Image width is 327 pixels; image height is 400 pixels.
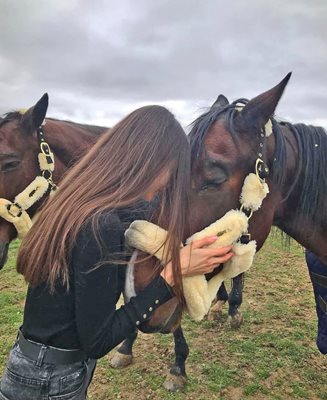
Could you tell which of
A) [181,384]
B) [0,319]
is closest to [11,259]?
[0,319]

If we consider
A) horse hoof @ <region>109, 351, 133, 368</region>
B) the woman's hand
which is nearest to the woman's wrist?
the woman's hand

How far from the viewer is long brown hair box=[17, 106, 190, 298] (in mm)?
1756

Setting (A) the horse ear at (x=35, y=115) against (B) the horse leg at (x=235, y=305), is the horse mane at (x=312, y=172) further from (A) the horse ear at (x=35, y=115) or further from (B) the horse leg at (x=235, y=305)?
(B) the horse leg at (x=235, y=305)

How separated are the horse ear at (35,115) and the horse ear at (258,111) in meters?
2.11

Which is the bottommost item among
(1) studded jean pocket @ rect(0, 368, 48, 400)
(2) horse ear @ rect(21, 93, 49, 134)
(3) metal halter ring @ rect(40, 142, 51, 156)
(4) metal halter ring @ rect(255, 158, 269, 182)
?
(1) studded jean pocket @ rect(0, 368, 48, 400)

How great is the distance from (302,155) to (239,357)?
2.73m

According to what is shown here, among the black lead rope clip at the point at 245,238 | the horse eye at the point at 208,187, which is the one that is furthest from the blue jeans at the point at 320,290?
the horse eye at the point at 208,187

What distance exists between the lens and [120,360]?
4102mm

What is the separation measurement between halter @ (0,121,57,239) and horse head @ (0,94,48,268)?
0.27 ft

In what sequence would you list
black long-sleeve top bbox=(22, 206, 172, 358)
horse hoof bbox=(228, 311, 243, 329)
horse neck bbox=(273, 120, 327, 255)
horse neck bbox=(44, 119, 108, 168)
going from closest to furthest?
black long-sleeve top bbox=(22, 206, 172, 358) < horse neck bbox=(273, 120, 327, 255) < horse neck bbox=(44, 119, 108, 168) < horse hoof bbox=(228, 311, 243, 329)

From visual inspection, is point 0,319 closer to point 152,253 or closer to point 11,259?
point 11,259

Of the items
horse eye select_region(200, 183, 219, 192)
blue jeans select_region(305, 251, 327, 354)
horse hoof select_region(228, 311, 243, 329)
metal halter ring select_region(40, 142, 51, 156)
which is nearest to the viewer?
horse eye select_region(200, 183, 219, 192)

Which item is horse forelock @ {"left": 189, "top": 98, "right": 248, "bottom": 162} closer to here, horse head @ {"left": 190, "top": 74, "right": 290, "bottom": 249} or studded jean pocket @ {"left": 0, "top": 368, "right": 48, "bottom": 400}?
horse head @ {"left": 190, "top": 74, "right": 290, "bottom": 249}

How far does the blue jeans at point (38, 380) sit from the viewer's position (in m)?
1.87
